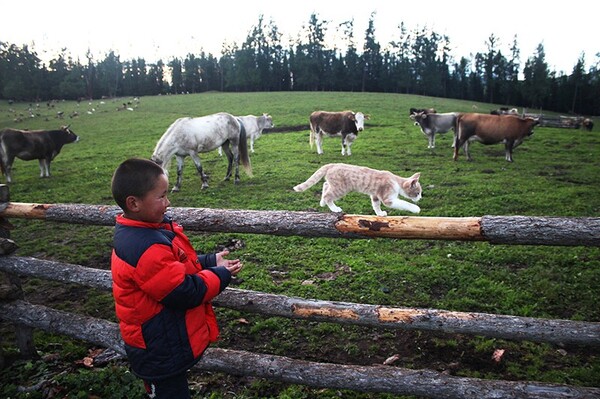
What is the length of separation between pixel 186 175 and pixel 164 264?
1265 cm

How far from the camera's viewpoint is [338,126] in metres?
18.1

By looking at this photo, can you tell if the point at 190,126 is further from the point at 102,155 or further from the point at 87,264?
the point at 102,155

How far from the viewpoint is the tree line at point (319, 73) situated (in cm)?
6875

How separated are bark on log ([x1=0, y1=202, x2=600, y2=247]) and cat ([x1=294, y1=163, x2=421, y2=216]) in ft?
13.0

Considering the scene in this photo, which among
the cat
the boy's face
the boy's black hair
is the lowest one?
the cat

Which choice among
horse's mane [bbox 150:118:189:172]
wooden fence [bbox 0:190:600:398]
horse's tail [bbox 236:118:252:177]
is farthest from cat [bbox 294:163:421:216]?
horse's mane [bbox 150:118:189:172]

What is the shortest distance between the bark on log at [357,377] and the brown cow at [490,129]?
1394 cm

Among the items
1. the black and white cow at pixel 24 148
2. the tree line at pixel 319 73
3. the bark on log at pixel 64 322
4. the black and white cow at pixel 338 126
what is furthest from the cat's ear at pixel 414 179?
the tree line at pixel 319 73

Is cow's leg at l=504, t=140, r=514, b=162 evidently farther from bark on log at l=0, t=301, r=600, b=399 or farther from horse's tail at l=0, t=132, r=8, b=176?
horse's tail at l=0, t=132, r=8, b=176

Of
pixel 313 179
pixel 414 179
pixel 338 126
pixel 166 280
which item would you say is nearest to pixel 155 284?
pixel 166 280

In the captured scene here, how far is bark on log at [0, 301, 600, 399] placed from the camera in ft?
9.06

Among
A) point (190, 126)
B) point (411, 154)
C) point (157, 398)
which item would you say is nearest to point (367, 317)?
point (157, 398)

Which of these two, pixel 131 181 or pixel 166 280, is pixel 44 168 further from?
pixel 166 280

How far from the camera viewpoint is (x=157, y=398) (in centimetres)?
266
